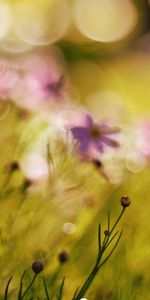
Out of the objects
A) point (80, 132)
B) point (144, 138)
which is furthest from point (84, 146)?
point (144, 138)

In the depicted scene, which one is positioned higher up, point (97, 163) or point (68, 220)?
point (97, 163)

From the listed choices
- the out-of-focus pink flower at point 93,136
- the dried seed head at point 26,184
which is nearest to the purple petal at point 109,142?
the out-of-focus pink flower at point 93,136

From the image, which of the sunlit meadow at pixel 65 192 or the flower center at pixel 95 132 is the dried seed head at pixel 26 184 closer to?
the sunlit meadow at pixel 65 192

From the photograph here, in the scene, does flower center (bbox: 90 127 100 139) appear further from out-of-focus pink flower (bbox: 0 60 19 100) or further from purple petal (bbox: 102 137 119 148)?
out-of-focus pink flower (bbox: 0 60 19 100)

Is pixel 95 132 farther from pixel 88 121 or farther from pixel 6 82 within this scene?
pixel 6 82

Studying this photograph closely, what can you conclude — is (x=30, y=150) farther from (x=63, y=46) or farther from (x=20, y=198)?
(x=63, y=46)

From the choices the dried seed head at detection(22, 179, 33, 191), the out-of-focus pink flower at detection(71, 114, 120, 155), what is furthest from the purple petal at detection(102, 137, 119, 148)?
the dried seed head at detection(22, 179, 33, 191)

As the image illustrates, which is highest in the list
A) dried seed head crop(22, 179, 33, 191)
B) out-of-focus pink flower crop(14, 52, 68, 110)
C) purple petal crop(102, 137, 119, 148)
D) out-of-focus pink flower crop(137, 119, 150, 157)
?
out-of-focus pink flower crop(14, 52, 68, 110)
